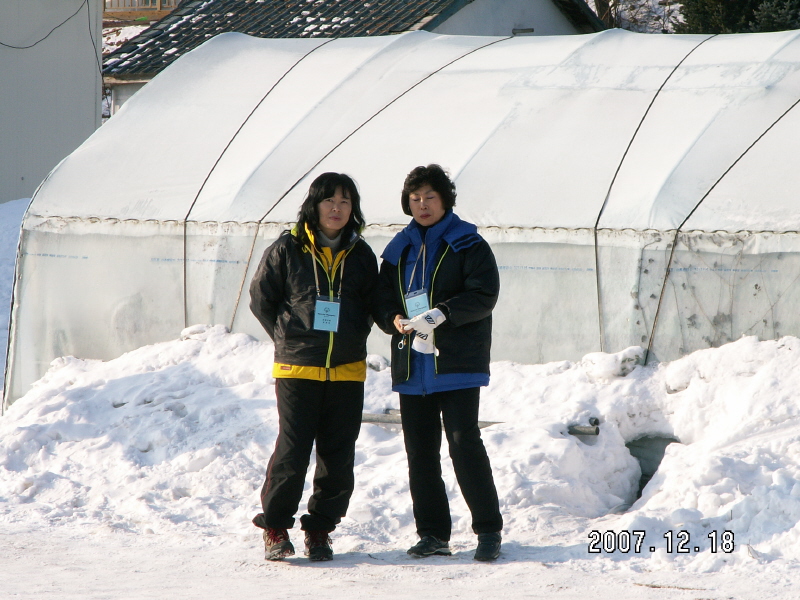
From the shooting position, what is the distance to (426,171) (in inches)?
155

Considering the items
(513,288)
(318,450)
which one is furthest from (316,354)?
(513,288)

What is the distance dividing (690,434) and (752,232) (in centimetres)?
113

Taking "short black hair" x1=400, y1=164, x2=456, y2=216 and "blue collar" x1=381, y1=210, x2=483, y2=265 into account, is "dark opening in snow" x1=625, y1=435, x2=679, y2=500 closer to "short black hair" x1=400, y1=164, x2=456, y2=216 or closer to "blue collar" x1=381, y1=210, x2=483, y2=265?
"blue collar" x1=381, y1=210, x2=483, y2=265

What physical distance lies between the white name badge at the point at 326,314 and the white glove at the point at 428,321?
0.99 feet

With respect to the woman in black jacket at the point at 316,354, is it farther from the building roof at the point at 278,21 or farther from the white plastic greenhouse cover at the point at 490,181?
the building roof at the point at 278,21

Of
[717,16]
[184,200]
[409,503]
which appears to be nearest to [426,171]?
[409,503]

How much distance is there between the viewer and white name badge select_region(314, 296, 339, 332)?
12.7ft

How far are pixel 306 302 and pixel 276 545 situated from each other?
94 centimetres

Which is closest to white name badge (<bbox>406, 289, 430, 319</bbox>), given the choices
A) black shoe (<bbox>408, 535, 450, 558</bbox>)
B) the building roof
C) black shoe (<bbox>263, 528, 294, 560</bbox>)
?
black shoe (<bbox>408, 535, 450, 558</bbox>)

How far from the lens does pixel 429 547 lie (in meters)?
3.92

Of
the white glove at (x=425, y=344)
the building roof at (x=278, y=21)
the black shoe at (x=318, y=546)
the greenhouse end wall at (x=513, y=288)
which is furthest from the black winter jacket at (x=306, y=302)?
the building roof at (x=278, y=21)

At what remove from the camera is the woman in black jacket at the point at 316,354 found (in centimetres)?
387

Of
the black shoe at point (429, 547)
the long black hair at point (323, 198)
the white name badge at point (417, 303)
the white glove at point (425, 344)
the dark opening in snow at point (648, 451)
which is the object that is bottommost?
the black shoe at point (429, 547)

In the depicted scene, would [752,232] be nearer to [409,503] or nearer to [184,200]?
[409,503]
